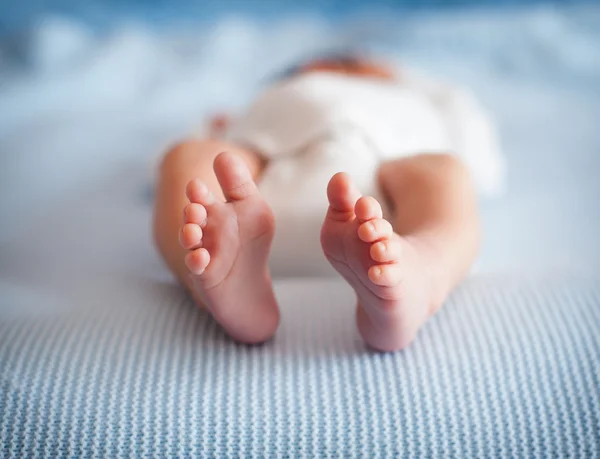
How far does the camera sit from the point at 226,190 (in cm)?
57

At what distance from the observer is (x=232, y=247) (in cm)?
57

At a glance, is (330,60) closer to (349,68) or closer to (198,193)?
(349,68)

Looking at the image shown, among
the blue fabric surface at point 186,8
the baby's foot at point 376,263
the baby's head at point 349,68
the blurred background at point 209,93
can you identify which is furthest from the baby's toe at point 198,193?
the blue fabric surface at point 186,8

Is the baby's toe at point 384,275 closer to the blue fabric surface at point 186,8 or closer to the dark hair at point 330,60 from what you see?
the dark hair at point 330,60

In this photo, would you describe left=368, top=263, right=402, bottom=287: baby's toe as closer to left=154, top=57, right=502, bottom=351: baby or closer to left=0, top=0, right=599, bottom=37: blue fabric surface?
left=154, top=57, right=502, bottom=351: baby

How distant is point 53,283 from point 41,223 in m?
0.21

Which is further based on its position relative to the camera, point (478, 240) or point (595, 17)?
point (595, 17)

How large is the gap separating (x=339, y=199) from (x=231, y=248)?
12cm

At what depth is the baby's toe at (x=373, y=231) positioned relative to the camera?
507mm

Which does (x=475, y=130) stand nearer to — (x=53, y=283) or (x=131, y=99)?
(x=53, y=283)

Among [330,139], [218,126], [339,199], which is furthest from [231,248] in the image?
[218,126]

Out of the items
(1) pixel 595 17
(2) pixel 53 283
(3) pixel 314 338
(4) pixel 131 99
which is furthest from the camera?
(1) pixel 595 17

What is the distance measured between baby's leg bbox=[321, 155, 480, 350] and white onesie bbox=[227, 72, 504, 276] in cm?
8

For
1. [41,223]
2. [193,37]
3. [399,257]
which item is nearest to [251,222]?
[399,257]
